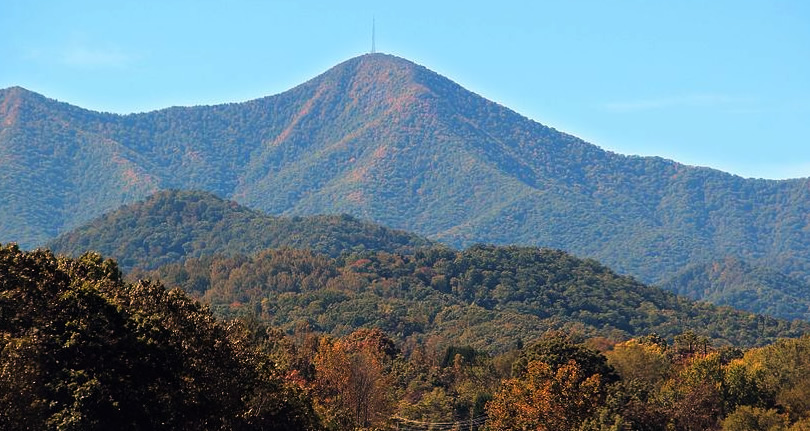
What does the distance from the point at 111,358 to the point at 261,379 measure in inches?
405

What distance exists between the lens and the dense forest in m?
42.4

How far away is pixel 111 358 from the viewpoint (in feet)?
146

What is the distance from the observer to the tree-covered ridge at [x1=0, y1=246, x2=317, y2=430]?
1612 inches

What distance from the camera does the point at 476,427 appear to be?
101000 millimetres

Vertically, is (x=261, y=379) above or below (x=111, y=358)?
below

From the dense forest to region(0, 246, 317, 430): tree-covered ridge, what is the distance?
59mm

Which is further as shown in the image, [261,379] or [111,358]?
[261,379]

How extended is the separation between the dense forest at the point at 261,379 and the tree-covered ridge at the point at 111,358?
0.06m

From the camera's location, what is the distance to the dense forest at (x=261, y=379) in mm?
42375

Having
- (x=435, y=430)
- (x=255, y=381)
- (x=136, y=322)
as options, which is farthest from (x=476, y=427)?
(x=136, y=322)

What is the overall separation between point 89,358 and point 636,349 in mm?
78770

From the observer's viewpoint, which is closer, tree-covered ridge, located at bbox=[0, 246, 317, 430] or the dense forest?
tree-covered ridge, located at bbox=[0, 246, 317, 430]

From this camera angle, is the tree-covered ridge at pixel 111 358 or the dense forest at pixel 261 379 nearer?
the tree-covered ridge at pixel 111 358

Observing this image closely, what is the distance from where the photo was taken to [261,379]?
175 feet
